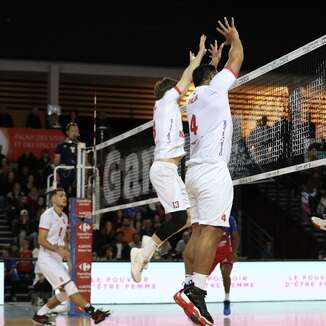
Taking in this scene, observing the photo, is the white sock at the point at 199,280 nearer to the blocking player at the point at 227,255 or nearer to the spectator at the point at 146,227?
the blocking player at the point at 227,255

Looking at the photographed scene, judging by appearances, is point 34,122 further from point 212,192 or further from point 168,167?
point 212,192

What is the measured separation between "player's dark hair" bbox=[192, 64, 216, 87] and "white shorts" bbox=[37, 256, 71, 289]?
5.65 m

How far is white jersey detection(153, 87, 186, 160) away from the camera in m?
9.56

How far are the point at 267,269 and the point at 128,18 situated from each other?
13193 millimetres

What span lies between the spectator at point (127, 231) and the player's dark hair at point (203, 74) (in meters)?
13.8

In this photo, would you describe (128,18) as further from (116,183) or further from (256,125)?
(256,125)

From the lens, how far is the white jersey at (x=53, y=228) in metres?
13.6

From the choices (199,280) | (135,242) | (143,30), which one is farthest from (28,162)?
(199,280)

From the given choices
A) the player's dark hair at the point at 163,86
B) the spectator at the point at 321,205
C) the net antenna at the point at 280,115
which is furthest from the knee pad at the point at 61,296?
the spectator at the point at 321,205

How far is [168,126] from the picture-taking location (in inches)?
378

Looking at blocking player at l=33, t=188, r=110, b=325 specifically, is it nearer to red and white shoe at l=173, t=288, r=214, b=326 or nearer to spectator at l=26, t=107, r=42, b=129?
red and white shoe at l=173, t=288, r=214, b=326

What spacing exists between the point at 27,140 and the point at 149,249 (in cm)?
1825

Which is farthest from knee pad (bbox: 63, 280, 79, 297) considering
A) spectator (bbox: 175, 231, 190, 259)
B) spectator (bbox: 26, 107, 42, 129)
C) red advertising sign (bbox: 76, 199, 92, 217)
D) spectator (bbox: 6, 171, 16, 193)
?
spectator (bbox: 26, 107, 42, 129)

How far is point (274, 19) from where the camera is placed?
2961 cm
